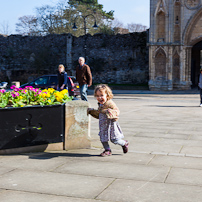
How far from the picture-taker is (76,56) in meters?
39.8

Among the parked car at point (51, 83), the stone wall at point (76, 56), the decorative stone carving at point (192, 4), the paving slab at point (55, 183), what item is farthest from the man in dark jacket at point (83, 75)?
the stone wall at point (76, 56)

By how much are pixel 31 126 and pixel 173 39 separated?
22875mm

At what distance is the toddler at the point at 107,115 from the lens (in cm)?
559

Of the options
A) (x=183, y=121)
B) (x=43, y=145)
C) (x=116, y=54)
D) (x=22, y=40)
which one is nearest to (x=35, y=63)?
(x=22, y=40)

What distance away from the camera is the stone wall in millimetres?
36750

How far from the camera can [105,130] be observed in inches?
227

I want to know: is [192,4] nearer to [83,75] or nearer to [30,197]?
[83,75]

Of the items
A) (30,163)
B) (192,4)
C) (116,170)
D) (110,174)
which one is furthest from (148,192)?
(192,4)

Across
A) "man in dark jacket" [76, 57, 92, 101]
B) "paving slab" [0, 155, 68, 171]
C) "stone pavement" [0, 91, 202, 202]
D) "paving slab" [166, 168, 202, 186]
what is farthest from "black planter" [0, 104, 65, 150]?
"man in dark jacket" [76, 57, 92, 101]

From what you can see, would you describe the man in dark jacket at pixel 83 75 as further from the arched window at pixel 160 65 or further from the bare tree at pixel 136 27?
the bare tree at pixel 136 27

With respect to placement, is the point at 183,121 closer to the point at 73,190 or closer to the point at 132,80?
the point at 73,190

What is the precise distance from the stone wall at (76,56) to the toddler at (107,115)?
30211mm

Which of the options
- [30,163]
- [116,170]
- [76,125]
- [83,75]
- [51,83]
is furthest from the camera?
[51,83]

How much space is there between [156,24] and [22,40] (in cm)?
2151
